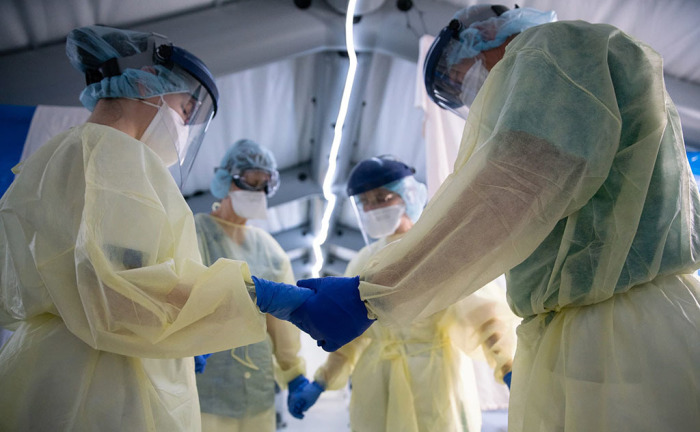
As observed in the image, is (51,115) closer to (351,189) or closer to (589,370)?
(351,189)

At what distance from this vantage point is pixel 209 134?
11.0ft

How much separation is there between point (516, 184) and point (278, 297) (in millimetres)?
579

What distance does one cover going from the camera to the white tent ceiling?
7.61ft

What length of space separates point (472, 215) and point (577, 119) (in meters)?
0.27

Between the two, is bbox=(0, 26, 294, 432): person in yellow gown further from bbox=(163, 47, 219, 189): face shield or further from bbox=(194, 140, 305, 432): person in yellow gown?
bbox=(194, 140, 305, 432): person in yellow gown

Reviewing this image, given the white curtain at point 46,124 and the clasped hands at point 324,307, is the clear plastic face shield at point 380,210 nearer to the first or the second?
the clasped hands at point 324,307

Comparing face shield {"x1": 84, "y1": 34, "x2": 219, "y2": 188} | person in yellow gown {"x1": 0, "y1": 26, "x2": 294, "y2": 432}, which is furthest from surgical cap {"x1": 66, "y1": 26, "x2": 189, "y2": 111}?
person in yellow gown {"x1": 0, "y1": 26, "x2": 294, "y2": 432}

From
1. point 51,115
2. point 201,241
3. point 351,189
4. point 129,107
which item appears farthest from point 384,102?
point 129,107

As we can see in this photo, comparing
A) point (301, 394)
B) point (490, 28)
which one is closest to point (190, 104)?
point (490, 28)

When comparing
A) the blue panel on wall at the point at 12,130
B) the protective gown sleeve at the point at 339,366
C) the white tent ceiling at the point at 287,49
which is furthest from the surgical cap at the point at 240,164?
the protective gown sleeve at the point at 339,366

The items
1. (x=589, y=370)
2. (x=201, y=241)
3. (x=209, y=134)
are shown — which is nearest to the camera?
(x=589, y=370)

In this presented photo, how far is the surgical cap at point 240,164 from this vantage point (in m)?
2.57

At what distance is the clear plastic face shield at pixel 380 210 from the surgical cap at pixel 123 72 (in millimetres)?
1254

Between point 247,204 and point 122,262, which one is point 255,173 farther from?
point 122,262
